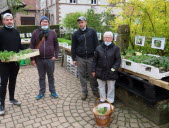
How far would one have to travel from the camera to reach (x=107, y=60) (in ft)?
12.3

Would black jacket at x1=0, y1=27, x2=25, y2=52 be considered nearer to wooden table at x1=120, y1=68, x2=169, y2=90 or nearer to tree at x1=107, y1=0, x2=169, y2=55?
wooden table at x1=120, y1=68, x2=169, y2=90

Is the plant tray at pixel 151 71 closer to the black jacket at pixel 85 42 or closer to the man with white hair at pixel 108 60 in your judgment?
the man with white hair at pixel 108 60

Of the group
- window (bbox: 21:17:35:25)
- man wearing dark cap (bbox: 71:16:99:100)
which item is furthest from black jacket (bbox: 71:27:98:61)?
window (bbox: 21:17:35:25)

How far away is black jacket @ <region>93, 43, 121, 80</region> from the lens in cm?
376

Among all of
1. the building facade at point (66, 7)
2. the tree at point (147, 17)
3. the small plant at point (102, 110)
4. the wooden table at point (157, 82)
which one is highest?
the building facade at point (66, 7)

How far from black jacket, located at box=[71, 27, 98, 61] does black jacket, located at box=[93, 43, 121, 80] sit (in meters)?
0.50

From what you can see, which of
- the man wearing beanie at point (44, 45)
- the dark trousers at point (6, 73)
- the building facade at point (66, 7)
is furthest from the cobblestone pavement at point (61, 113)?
the building facade at point (66, 7)

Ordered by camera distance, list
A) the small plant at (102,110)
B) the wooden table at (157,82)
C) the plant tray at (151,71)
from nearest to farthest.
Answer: the wooden table at (157,82), the plant tray at (151,71), the small plant at (102,110)

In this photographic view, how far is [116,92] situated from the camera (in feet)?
15.1

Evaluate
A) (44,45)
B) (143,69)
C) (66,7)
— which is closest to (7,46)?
(44,45)

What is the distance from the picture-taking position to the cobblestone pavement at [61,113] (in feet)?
11.6

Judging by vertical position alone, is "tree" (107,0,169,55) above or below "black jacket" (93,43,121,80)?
above

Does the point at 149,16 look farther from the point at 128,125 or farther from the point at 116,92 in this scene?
the point at 128,125

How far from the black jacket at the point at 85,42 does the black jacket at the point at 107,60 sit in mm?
501
